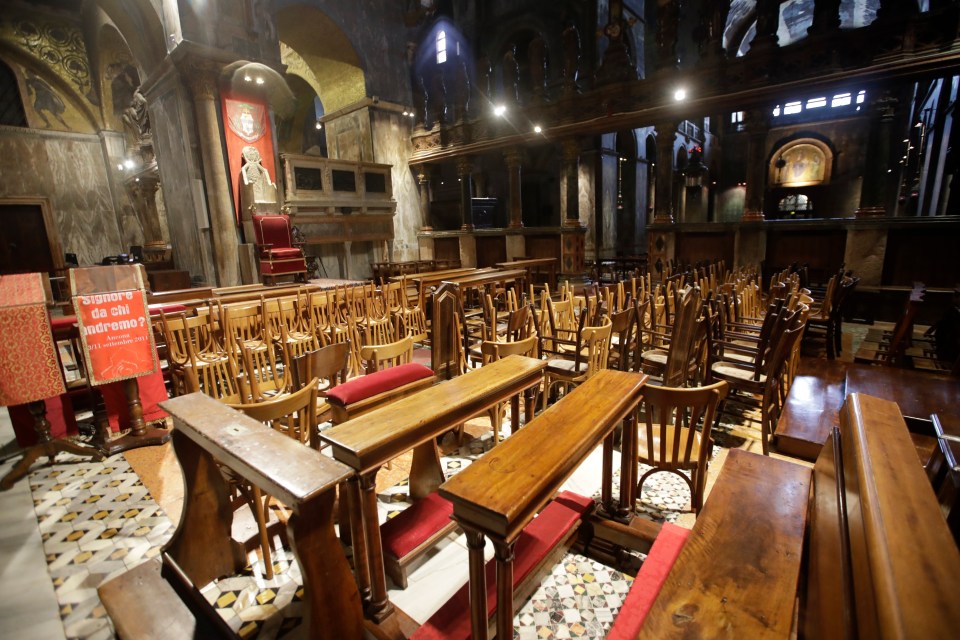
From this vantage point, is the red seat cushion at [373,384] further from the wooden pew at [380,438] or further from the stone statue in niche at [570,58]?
the stone statue in niche at [570,58]

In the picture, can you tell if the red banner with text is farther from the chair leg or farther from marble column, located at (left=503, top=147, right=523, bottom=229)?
marble column, located at (left=503, top=147, right=523, bottom=229)

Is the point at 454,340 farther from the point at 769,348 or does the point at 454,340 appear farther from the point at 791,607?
the point at 791,607

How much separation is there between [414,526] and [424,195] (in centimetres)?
1167

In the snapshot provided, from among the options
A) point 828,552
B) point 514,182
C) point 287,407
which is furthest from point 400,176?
point 828,552

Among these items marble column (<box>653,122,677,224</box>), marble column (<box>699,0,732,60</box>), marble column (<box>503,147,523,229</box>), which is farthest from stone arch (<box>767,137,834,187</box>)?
marble column (<box>503,147,523,229</box>)

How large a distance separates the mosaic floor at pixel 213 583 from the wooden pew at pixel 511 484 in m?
0.69

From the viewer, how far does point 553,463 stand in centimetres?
116

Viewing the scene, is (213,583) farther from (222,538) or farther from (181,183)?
(181,183)

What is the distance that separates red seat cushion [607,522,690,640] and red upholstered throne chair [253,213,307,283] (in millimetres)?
7735

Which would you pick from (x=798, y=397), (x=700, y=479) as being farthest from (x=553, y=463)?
(x=798, y=397)

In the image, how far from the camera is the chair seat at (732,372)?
314cm

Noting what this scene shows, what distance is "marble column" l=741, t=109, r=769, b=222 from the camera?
7.41 meters

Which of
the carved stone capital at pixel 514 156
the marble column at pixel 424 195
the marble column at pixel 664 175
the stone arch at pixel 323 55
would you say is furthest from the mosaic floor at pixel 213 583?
the stone arch at pixel 323 55

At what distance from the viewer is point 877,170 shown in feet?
22.9
